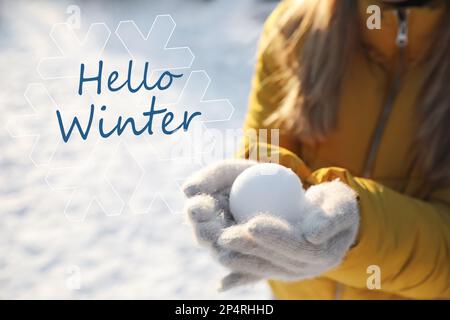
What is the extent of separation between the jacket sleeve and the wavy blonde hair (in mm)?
79

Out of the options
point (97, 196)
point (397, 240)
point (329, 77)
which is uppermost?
point (329, 77)

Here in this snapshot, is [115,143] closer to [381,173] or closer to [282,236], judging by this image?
[381,173]

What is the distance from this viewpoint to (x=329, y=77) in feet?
2.79

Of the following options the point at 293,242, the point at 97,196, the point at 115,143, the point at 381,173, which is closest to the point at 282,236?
the point at 293,242

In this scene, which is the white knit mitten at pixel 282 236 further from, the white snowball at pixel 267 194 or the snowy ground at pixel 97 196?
the snowy ground at pixel 97 196

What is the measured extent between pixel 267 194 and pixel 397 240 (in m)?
0.17

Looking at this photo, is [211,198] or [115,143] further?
[115,143]

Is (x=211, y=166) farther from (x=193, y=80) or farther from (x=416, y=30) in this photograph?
(x=193, y=80)

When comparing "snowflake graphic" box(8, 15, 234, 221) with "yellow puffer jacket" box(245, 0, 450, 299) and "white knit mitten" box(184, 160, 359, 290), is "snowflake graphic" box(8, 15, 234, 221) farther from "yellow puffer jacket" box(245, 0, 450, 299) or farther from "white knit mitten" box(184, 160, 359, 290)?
"white knit mitten" box(184, 160, 359, 290)

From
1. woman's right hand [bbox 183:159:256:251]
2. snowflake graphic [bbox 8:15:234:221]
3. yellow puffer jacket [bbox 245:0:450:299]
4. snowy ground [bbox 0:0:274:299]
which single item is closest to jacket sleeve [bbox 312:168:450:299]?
yellow puffer jacket [bbox 245:0:450:299]

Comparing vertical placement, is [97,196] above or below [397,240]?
below

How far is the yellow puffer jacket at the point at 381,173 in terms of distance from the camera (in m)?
0.72

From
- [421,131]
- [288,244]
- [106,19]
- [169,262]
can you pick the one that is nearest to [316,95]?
[421,131]

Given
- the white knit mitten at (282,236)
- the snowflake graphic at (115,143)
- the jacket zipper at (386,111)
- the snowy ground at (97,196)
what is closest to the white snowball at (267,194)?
the white knit mitten at (282,236)
